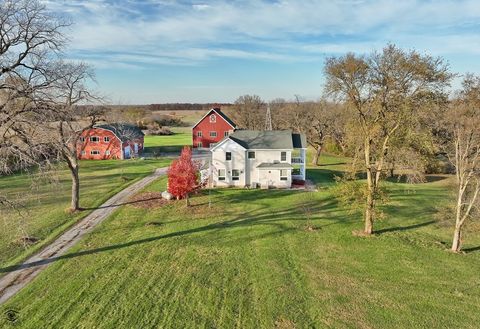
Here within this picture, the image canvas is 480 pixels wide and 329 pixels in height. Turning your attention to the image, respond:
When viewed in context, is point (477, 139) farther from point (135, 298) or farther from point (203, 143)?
point (203, 143)

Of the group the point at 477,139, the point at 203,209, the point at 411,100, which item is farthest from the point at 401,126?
the point at 203,209

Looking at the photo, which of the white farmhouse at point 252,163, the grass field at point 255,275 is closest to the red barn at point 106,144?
the white farmhouse at point 252,163

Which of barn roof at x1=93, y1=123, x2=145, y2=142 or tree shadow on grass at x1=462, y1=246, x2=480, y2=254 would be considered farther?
barn roof at x1=93, y1=123, x2=145, y2=142

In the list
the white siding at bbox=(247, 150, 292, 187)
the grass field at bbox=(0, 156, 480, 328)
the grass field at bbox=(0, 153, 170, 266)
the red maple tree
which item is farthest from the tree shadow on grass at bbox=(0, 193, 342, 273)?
the white siding at bbox=(247, 150, 292, 187)

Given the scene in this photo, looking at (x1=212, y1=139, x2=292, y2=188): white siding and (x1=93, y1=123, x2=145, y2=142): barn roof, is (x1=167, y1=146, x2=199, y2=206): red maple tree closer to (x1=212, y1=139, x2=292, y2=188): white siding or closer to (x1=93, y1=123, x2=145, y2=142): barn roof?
(x1=212, y1=139, x2=292, y2=188): white siding

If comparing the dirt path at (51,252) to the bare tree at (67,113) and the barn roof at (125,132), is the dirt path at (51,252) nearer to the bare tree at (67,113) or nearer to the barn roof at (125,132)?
the bare tree at (67,113)

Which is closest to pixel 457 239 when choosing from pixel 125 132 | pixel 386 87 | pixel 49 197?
pixel 386 87

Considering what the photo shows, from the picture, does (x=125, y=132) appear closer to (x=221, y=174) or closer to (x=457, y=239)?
(x=221, y=174)
